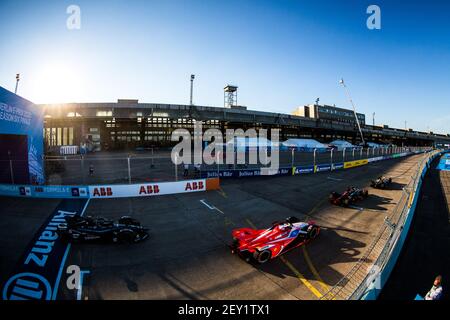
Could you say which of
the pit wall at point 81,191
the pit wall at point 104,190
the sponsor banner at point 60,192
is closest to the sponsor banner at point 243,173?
the pit wall at point 104,190

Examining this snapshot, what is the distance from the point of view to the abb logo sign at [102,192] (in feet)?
44.6

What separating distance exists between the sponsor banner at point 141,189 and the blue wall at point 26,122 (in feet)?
24.8

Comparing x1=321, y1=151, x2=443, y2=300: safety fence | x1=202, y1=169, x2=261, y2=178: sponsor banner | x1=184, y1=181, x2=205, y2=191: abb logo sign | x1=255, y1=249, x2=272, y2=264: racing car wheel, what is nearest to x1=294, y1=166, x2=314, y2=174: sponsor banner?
x1=202, y1=169, x2=261, y2=178: sponsor banner

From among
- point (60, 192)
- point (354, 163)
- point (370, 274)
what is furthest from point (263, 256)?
point (354, 163)

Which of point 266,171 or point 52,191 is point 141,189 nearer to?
point 52,191

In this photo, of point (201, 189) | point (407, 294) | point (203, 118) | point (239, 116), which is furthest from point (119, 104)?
point (407, 294)

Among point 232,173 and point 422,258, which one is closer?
point 422,258

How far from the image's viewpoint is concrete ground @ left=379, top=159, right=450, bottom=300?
18.0 feet

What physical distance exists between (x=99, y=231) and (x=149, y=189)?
672cm

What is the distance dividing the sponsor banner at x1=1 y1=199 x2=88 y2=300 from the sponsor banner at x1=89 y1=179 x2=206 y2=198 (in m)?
4.46

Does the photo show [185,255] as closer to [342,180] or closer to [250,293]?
[250,293]

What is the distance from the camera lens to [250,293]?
5.23 m

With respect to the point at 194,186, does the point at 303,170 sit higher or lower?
higher

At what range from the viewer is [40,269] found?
6.19 metres
